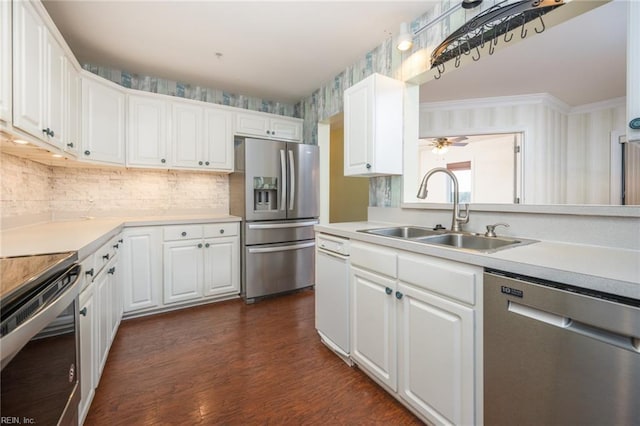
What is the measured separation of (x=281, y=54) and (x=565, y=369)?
9.70 ft

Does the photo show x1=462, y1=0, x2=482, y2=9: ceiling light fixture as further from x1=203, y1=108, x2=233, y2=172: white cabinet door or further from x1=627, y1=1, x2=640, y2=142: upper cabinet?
x1=203, y1=108, x2=233, y2=172: white cabinet door

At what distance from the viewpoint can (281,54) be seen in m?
2.70

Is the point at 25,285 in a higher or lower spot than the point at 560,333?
higher

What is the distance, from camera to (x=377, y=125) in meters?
2.15

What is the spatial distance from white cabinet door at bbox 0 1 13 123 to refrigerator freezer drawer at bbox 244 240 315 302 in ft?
6.78

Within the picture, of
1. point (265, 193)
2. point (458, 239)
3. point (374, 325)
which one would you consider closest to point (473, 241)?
point (458, 239)

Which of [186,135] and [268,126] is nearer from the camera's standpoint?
[186,135]

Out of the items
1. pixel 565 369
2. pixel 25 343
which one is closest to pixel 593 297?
pixel 565 369

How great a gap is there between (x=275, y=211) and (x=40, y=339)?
93.7 inches

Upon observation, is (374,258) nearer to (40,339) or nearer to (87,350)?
(40,339)

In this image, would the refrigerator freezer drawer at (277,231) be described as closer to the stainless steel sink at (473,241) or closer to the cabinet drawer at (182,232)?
the cabinet drawer at (182,232)

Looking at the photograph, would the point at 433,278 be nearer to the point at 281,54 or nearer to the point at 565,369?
the point at 565,369

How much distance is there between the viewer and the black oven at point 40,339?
0.70m

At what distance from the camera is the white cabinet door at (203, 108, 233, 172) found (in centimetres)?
319
